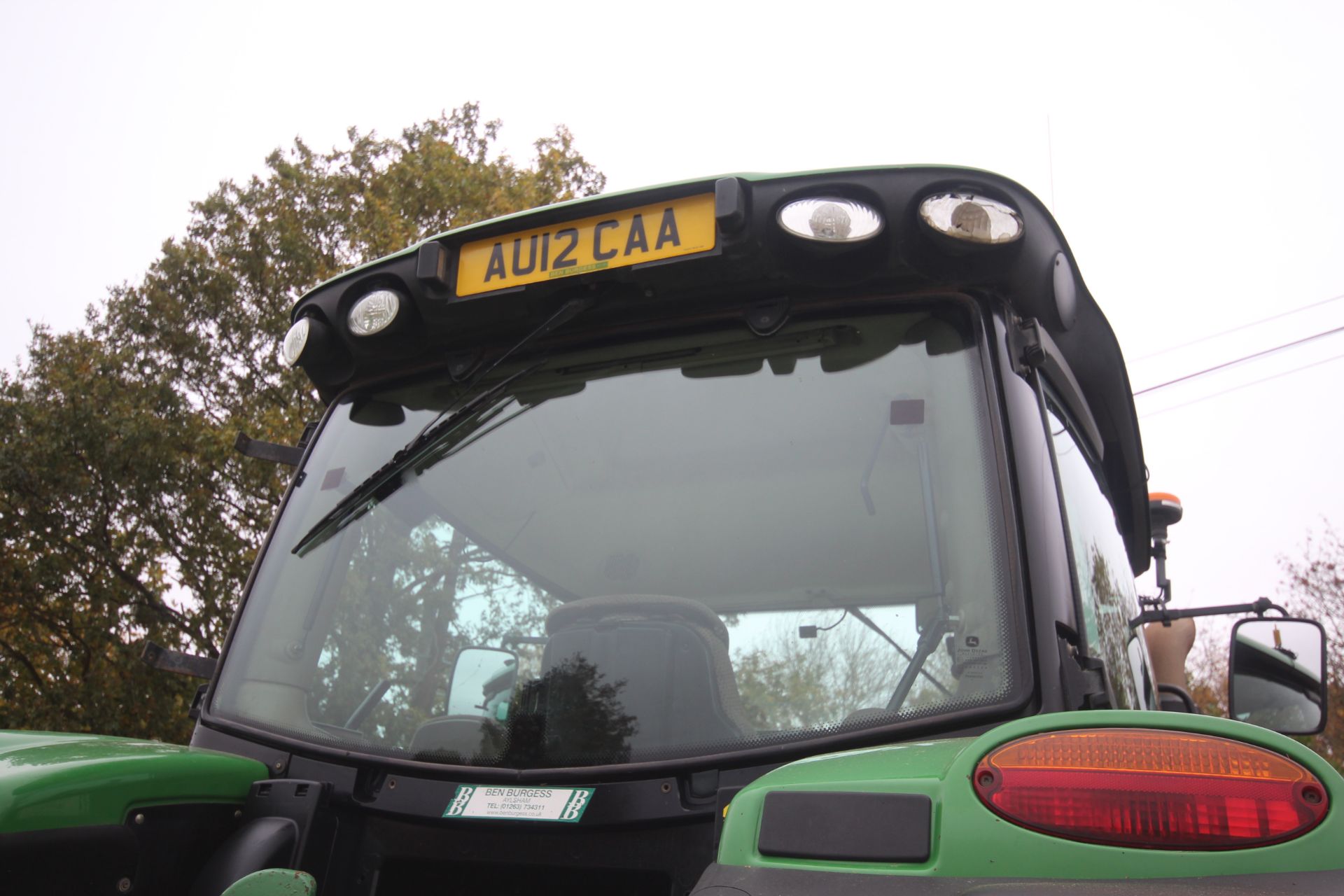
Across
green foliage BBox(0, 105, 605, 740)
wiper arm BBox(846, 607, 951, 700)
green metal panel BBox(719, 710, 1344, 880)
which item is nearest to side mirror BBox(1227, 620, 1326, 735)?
wiper arm BBox(846, 607, 951, 700)

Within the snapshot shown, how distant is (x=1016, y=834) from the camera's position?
97cm

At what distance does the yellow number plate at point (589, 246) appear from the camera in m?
2.08

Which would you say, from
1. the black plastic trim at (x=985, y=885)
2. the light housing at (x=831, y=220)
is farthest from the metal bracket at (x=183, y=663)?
the black plastic trim at (x=985, y=885)

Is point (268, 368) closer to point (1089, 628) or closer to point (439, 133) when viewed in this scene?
point (439, 133)

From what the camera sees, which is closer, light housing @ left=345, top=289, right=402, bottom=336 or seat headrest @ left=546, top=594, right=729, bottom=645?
seat headrest @ left=546, top=594, right=729, bottom=645

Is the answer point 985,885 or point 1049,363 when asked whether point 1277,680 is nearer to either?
point 1049,363

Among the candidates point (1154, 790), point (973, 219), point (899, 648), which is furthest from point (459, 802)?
point (973, 219)

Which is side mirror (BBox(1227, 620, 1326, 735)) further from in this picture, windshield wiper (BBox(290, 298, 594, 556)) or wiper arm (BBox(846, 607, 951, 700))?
windshield wiper (BBox(290, 298, 594, 556))

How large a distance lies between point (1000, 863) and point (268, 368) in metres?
16.5

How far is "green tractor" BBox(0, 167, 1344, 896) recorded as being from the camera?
1644 mm

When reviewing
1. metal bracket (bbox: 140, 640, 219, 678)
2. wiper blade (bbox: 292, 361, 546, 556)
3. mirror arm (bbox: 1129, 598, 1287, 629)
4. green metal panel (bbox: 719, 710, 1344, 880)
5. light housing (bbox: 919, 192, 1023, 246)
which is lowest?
green metal panel (bbox: 719, 710, 1344, 880)

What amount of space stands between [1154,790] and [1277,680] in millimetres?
1704

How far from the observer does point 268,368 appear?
53.0 feet

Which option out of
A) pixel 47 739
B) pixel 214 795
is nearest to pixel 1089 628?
pixel 214 795
